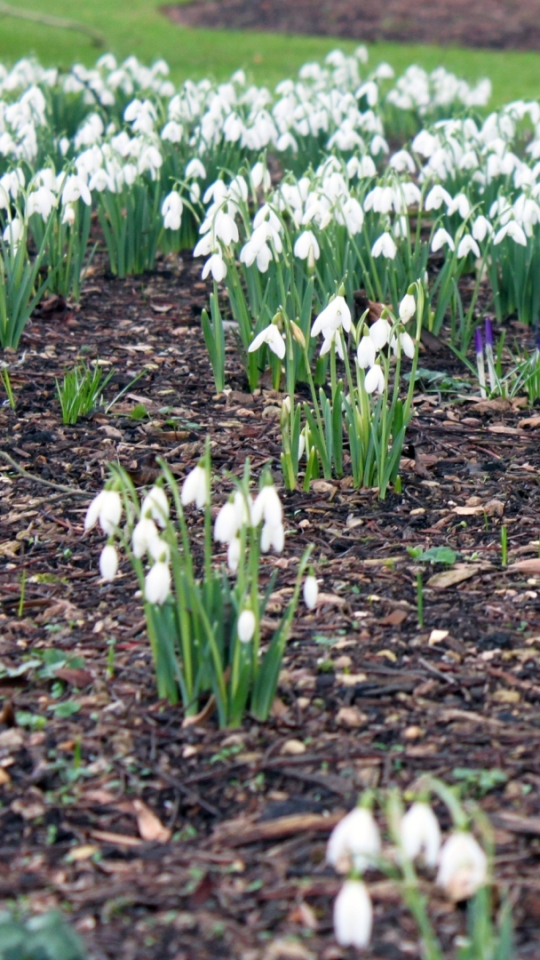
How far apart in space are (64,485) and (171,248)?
2412 millimetres

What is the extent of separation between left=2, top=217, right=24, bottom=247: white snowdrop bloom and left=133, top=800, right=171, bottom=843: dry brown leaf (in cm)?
257

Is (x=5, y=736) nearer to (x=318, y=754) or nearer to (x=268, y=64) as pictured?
(x=318, y=754)

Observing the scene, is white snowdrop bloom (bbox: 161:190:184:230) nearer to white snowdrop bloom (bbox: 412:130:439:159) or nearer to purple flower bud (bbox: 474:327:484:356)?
purple flower bud (bbox: 474:327:484:356)

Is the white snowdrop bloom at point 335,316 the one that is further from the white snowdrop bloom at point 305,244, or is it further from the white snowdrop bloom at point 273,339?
the white snowdrop bloom at point 305,244

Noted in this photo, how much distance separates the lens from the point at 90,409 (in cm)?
378

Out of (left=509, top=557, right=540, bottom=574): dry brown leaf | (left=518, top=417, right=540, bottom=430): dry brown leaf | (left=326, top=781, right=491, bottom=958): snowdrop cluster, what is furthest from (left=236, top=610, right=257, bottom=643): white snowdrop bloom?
(left=518, top=417, right=540, bottom=430): dry brown leaf

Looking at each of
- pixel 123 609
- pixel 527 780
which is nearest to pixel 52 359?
pixel 123 609

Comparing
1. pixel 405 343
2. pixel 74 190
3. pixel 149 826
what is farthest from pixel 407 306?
pixel 74 190

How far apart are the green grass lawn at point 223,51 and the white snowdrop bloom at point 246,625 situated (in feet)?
31.1

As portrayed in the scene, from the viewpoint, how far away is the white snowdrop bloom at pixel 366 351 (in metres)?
2.89

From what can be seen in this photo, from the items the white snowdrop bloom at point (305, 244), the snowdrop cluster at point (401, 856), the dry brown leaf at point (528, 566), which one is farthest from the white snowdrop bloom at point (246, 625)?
the white snowdrop bloom at point (305, 244)

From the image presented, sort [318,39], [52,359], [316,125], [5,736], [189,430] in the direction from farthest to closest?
[318,39]
[316,125]
[52,359]
[189,430]
[5,736]

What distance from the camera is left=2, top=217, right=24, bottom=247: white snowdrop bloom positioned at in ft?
13.0

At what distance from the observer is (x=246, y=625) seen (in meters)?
2.04
